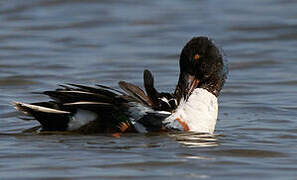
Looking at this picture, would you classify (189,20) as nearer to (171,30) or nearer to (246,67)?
(171,30)

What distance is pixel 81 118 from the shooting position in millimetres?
8508

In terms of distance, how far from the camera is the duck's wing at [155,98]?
828cm

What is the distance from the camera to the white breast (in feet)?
27.5

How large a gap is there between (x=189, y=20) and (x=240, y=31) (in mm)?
1161

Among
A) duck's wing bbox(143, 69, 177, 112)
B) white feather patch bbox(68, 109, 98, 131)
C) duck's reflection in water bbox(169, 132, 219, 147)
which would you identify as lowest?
duck's reflection in water bbox(169, 132, 219, 147)

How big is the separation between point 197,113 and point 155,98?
458mm

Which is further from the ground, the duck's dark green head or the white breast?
the duck's dark green head

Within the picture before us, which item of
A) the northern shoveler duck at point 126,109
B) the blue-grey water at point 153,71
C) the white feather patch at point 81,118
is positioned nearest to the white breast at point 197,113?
the northern shoveler duck at point 126,109

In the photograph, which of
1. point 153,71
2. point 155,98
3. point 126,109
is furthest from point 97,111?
point 153,71

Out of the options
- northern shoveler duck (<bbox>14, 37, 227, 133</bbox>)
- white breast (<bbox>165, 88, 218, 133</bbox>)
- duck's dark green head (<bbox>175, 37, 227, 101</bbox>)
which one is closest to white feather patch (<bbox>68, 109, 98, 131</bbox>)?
northern shoveler duck (<bbox>14, 37, 227, 133</bbox>)

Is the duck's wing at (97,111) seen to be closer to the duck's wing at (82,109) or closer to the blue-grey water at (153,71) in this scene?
the duck's wing at (82,109)

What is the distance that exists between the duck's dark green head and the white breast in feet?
0.53

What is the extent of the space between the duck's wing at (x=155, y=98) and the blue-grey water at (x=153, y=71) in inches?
11.2

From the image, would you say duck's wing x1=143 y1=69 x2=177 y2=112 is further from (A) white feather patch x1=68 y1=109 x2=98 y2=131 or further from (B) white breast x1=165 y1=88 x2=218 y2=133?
(A) white feather patch x1=68 y1=109 x2=98 y2=131
